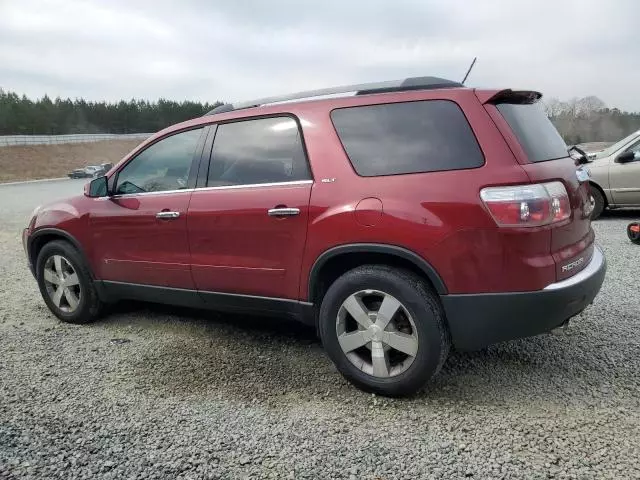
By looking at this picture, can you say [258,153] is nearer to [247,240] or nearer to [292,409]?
[247,240]

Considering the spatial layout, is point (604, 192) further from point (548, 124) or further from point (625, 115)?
point (625, 115)

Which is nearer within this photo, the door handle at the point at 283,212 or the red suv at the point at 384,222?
the red suv at the point at 384,222

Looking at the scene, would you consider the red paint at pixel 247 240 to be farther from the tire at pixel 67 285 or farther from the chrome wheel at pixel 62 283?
the chrome wheel at pixel 62 283

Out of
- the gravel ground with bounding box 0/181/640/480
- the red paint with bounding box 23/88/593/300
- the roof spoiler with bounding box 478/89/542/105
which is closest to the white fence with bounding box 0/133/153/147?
the red paint with bounding box 23/88/593/300

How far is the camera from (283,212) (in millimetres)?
3225

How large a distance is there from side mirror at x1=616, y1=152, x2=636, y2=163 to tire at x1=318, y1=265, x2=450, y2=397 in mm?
7884

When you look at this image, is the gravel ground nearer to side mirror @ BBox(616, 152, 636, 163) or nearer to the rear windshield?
the rear windshield

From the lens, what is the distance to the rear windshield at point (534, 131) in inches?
113

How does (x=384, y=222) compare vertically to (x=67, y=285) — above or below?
above

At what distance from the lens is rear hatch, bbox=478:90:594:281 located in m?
2.75

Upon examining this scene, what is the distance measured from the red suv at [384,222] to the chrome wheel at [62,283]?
1030 mm

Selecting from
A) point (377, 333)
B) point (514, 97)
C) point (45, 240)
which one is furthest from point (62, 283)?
point (514, 97)

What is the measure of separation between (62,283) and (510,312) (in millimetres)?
3783

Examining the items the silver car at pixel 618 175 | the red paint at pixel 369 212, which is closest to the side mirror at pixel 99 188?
the red paint at pixel 369 212
